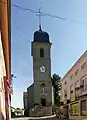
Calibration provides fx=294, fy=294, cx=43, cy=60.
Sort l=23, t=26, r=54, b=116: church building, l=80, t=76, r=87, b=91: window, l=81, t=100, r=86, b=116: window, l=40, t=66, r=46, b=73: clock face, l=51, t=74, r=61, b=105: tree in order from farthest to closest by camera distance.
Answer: l=51, t=74, r=61, b=105: tree
l=40, t=66, r=46, b=73: clock face
l=23, t=26, r=54, b=116: church building
l=81, t=100, r=86, b=116: window
l=80, t=76, r=87, b=91: window

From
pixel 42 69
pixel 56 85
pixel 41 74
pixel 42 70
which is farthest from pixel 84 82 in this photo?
pixel 56 85

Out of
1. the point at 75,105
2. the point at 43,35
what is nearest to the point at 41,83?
the point at 43,35

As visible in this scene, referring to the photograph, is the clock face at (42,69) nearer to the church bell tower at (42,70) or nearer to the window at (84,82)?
the church bell tower at (42,70)

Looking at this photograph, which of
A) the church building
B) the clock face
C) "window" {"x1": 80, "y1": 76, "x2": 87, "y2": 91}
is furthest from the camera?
the clock face

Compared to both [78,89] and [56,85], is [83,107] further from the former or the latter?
[56,85]

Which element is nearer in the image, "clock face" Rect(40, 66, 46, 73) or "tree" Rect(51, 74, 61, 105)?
"clock face" Rect(40, 66, 46, 73)

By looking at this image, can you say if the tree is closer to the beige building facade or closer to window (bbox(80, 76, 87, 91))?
the beige building facade

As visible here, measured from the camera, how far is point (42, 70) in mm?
63438

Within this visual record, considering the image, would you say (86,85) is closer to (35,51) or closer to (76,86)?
(76,86)

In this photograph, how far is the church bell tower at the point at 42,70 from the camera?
6175cm

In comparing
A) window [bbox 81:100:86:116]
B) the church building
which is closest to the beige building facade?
window [bbox 81:100:86:116]

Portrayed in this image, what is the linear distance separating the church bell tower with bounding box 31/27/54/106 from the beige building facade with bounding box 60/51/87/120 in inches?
713

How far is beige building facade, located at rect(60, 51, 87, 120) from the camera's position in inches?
1282

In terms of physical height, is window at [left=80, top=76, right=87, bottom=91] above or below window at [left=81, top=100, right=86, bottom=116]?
above
